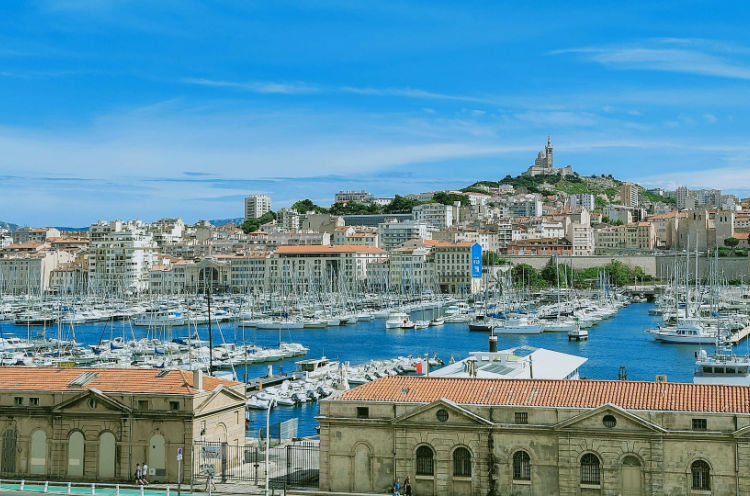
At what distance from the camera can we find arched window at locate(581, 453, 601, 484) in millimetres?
20891

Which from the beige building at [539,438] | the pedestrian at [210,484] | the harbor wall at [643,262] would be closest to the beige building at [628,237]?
the harbor wall at [643,262]

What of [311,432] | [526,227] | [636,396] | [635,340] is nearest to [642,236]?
[526,227]

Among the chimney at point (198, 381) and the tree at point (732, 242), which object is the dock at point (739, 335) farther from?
the tree at point (732, 242)

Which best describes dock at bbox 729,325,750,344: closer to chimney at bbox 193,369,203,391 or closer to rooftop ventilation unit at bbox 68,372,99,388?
chimney at bbox 193,369,203,391

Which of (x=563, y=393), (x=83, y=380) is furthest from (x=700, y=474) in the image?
(x=83, y=380)

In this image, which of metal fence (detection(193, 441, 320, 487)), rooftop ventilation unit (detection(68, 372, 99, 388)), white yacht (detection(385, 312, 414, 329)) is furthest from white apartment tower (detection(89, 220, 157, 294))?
metal fence (detection(193, 441, 320, 487))

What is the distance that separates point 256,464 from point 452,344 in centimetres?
5269

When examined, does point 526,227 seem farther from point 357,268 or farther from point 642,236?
point 357,268

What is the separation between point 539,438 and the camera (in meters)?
21.2

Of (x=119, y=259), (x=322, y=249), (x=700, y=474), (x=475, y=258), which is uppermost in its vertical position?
(x=322, y=249)

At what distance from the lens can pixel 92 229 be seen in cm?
16025

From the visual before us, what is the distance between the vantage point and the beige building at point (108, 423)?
929 inches

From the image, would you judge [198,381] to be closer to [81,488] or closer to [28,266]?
[81,488]

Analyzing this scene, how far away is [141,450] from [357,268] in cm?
11994
